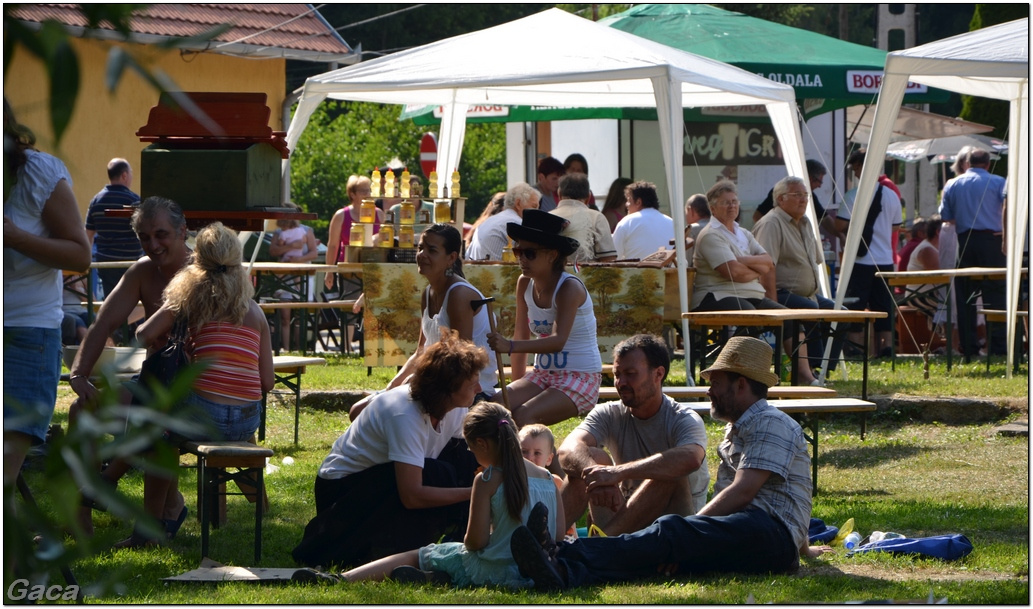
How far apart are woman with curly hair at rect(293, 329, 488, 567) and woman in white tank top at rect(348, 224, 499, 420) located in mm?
900

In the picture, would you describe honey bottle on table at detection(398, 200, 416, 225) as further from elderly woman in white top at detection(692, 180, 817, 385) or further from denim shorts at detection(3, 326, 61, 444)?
denim shorts at detection(3, 326, 61, 444)

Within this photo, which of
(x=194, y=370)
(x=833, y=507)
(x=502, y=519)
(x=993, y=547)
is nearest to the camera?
(x=194, y=370)

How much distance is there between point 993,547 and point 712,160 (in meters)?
11.3

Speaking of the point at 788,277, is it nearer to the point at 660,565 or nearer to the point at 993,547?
the point at 993,547

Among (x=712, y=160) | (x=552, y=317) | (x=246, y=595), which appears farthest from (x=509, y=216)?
(x=712, y=160)

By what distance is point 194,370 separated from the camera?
1.30 meters

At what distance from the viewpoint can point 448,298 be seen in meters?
6.05

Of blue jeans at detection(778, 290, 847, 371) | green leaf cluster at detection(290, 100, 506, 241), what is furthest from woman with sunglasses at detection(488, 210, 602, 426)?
green leaf cluster at detection(290, 100, 506, 241)

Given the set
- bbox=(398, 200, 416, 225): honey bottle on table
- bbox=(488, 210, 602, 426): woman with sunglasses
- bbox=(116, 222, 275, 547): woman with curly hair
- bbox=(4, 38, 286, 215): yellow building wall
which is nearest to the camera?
bbox=(116, 222, 275, 547): woman with curly hair

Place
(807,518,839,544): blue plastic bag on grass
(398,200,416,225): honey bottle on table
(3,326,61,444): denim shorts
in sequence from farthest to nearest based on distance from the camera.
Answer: (398,200,416,225): honey bottle on table
(807,518,839,544): blue plastic bag on grass
(3,326,61,444): denim shorts

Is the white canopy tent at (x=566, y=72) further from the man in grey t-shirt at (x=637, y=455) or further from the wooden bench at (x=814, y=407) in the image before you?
the man in grey t-shirt at (x=637, y=455)

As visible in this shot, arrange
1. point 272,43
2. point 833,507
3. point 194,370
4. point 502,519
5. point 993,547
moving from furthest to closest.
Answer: point 272,43, point 833,507, point 993,547, point 502,519, point 194,370

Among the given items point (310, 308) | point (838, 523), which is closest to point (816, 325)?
point (838, 523)

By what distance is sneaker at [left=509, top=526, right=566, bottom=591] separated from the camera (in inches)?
171
